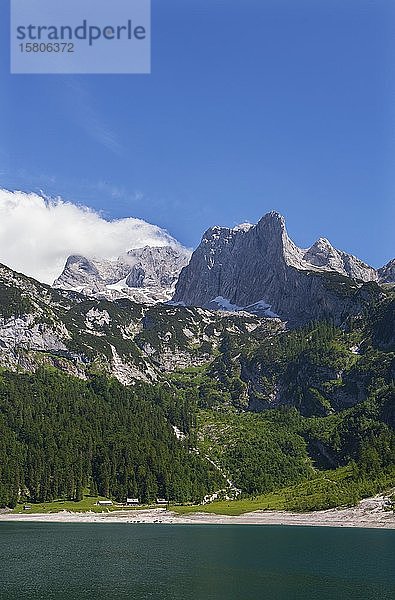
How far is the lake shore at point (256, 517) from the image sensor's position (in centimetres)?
16362

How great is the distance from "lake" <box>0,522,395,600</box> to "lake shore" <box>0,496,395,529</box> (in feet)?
54.8

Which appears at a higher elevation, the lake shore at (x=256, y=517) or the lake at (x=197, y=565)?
the lake at (x=197, y=565)

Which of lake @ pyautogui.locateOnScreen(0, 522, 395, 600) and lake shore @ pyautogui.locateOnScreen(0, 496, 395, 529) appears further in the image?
lake shore @ pyautogui.locateOnScreen(0, 496, 395, 529)

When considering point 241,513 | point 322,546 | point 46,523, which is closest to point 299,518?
point 241,513

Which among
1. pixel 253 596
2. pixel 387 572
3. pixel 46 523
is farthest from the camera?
pixel 46 523

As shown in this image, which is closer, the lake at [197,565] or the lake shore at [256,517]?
the lake at [197,565]

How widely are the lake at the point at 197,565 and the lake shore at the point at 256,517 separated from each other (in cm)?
1670

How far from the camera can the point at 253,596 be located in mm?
73125

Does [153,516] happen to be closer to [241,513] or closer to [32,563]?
[241,513]

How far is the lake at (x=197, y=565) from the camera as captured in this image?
251 ft

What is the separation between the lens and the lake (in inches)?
3012

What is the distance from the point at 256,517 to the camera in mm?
181250

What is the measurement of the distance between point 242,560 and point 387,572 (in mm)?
23308

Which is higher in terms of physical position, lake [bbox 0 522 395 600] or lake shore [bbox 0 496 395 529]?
lake [bbox 0 522 395 600]
